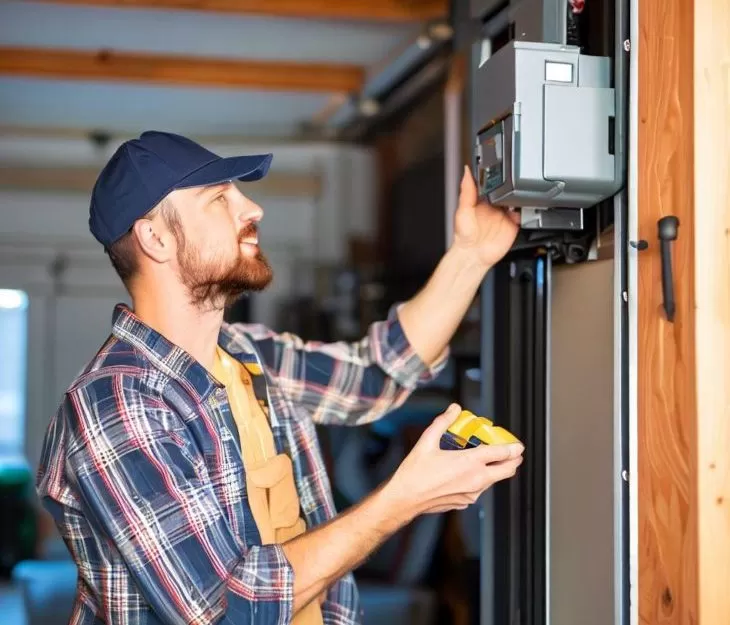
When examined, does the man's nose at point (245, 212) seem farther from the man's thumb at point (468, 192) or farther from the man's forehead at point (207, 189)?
the man's thumb at point (468, 192)

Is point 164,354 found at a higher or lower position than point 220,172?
lower

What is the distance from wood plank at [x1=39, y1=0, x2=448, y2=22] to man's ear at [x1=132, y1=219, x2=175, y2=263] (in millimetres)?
1725

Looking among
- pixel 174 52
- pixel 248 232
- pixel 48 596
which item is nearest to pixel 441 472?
pixel 248 232

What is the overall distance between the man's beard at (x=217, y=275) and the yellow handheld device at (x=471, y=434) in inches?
19.6

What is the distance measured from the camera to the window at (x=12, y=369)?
17.7 ft

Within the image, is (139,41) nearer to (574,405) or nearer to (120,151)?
(120,151)

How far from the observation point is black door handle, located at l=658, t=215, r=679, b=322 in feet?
4.46

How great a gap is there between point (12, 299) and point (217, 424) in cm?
420

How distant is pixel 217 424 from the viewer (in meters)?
1.66

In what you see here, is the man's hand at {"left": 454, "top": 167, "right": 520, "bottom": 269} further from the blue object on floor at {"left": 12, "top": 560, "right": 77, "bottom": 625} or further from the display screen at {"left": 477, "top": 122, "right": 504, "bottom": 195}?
the blue object on floor at {"left": 12, "top": 560, "right": 77, "bottom": 625}

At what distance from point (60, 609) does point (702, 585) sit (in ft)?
9.58

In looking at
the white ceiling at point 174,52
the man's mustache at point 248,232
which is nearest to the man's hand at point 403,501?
the man's mustache at point 248,232

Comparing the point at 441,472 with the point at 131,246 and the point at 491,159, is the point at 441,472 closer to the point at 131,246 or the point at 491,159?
the point at 491,159

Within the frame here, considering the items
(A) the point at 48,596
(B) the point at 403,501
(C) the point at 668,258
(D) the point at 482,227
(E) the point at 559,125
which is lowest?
(A) the point at 48,596
